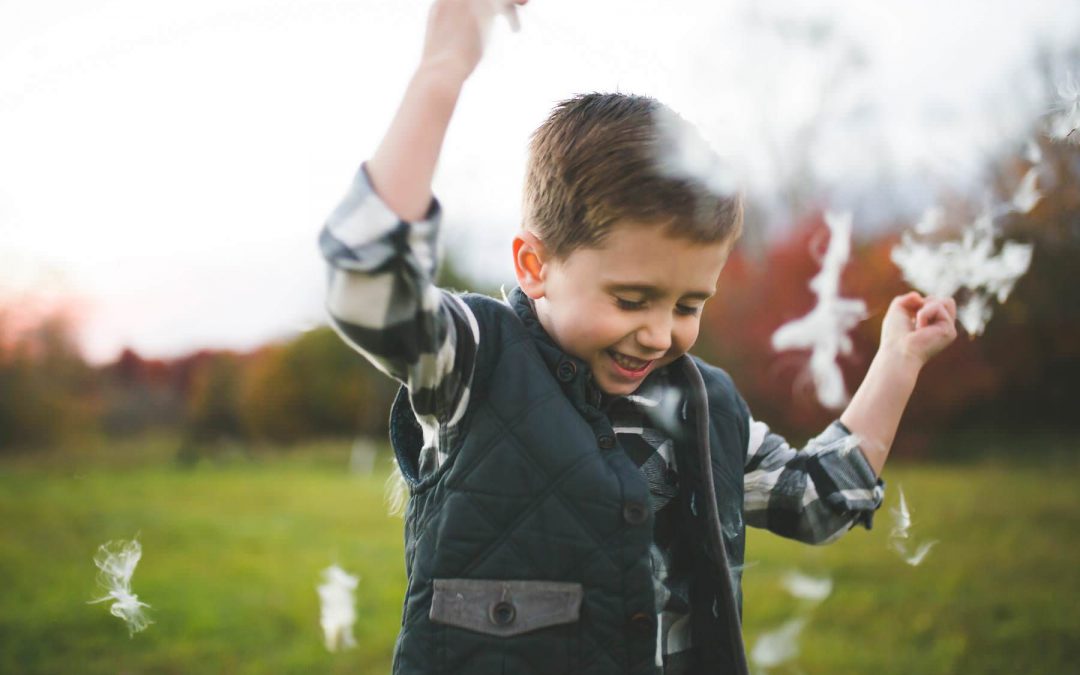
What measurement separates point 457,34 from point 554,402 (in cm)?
57

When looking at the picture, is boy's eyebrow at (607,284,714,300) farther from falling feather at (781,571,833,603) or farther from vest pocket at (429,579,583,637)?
falling feather at (781,571,833,603)

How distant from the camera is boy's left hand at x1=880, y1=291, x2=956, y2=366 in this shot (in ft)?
6.08

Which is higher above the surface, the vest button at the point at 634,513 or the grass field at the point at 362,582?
the vest button at the point at 634,513

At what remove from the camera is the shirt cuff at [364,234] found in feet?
3.52

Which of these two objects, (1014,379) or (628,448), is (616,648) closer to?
(628,448)

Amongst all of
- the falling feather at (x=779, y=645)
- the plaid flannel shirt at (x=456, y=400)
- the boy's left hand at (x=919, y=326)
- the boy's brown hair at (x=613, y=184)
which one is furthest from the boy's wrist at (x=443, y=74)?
the falling feather at (x=779, y=645)

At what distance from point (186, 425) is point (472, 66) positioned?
43.7 ft

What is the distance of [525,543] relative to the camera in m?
1.32

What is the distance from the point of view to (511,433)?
1348 millimetres

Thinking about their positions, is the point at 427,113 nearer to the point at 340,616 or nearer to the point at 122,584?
the point at 122,584

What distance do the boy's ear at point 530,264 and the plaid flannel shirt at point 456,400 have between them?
16cm

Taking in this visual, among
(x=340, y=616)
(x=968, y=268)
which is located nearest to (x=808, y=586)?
(x=340, y=616)

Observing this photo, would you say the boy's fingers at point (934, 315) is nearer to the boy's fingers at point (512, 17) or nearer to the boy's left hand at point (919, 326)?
the boy's left hand at point (919, 326)

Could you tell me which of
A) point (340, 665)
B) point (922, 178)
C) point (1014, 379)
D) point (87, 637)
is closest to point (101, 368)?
point (87, 637)
